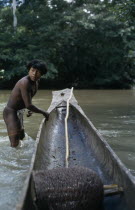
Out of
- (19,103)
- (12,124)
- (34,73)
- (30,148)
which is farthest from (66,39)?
(34,73)

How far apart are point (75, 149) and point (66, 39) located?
14.4 metres

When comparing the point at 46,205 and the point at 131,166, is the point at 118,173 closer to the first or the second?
the point at 46,205

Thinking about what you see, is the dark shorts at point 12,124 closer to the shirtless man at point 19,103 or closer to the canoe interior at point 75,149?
the shirtless man at point 19,103

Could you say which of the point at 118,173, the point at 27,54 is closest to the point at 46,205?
the point at 118,173

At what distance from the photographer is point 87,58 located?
20.5m

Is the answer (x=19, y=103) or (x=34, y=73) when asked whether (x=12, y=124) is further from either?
(x=34, y=73)

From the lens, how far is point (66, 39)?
1834cm

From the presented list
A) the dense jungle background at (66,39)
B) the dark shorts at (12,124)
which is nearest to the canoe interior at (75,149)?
the dark shorts at (12,124)

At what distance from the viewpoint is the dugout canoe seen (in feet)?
8.32

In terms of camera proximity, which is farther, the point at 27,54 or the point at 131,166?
the point at 27,54

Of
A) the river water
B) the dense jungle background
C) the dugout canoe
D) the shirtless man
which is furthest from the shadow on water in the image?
the dense jungle background

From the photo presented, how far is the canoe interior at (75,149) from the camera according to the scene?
3.21 m

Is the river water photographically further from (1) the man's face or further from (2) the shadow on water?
(1) the man's face

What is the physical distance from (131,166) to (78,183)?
2095 millimetres
